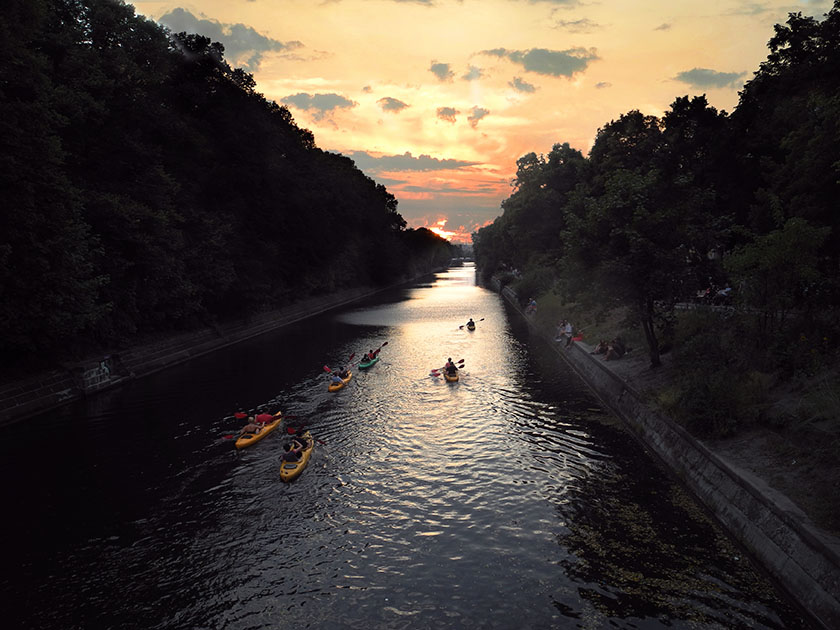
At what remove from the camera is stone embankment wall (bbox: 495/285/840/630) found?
431 inches

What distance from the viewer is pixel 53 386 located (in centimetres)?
2897

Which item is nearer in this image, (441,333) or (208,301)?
(208,301)

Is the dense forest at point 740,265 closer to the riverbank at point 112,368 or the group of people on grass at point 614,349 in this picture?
the group of people on grass at point 614,349

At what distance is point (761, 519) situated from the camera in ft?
44.2

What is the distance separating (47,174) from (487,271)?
454 ft

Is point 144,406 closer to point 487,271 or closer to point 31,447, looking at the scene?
point 31,447

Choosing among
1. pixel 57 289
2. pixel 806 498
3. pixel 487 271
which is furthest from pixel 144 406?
pixel 487 271

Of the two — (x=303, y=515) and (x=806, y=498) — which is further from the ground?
(x=806, y=498)

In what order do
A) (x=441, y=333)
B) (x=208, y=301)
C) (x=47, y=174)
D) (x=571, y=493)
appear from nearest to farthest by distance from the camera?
(x=571, y=493) < (x=47, y=174) < (x=208, y=301) < (x=441, y=333)

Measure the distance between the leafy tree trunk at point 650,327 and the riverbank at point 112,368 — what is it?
99.0 ft

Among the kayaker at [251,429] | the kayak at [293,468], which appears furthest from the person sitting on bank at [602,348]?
the kayaker at [251,429]

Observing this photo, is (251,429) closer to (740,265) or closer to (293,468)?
(293,468)

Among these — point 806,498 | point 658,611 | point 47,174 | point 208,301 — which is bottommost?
point 658,611

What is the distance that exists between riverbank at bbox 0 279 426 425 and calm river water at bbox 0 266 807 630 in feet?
3.91
